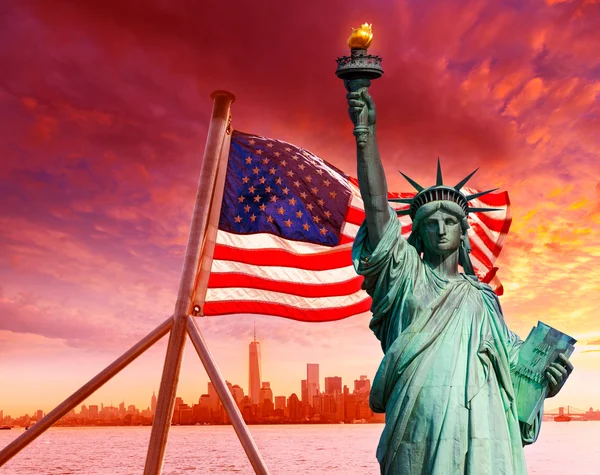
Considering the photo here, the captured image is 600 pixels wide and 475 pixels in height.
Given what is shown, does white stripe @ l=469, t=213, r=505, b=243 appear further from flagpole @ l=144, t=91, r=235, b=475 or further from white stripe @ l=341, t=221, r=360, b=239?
flagpole @ l=144, t=91, r=235, b=475

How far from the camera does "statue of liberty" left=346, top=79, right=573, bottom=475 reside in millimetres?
6523

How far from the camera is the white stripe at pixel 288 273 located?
12.2 m

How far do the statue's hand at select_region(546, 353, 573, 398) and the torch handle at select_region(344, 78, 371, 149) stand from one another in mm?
2066

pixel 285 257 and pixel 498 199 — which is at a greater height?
pixel 498 199

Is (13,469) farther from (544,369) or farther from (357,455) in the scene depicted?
(544,369)

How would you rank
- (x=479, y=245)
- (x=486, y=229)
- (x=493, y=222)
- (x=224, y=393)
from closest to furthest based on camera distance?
(x=224, y=393)
(x=479, y=245)
(x=486, y=229)
(x=493, y=222)

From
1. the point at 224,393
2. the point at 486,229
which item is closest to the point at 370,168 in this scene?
the point at 224,393

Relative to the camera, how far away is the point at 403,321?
7.00 meters

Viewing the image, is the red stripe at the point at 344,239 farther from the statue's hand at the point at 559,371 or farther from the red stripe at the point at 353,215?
the statue's hand at the point at 559,371

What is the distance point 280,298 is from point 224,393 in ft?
5.50

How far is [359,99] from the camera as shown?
275 inches

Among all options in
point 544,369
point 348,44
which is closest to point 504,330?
point 544,369

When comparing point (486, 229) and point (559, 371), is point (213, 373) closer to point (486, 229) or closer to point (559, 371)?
point (486, 229)

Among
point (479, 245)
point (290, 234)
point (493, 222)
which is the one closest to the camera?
point (290, 234)
